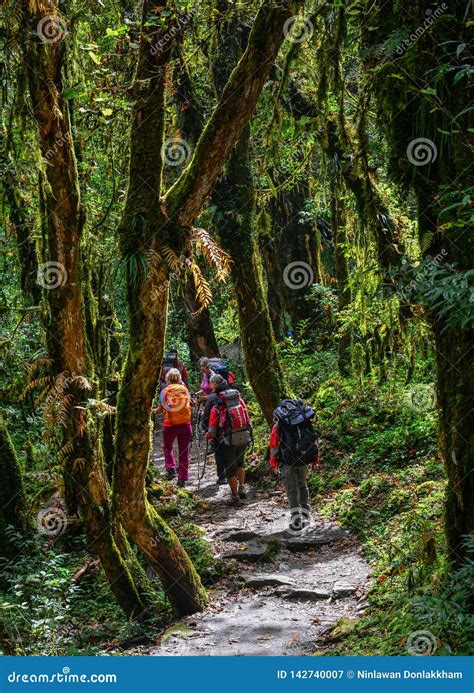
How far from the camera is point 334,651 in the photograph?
20.7 ft

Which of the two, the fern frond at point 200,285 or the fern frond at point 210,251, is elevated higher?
the fern frond at point 210,251

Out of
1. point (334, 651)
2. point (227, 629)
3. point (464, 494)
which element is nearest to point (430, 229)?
point (464, 494)

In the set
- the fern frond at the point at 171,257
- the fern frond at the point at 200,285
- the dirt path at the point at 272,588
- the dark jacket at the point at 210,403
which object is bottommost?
the dirt path at the point at 272,588

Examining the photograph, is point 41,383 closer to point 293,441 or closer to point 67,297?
point 67,297

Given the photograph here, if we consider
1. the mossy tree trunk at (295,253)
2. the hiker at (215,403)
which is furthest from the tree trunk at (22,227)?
the mossy tree trunk at (295,253)

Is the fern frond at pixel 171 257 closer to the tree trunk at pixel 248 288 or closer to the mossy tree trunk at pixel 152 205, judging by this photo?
the mossy tree trunk at pixel 152 205

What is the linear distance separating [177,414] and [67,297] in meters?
5.75

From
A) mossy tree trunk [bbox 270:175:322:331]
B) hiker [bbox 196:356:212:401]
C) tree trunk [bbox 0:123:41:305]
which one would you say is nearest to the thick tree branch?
tree trunk [bbox 0:123:41:305]

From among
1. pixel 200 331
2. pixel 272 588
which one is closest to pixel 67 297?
pixel 272 588

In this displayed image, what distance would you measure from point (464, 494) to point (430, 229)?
230 cm

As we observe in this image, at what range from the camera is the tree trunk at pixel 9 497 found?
870 cm

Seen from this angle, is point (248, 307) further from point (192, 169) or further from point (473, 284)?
point (473, 284)

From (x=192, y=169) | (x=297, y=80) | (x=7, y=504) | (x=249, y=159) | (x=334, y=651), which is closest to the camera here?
(x=334, y=651)

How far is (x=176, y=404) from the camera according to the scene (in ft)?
42.2
